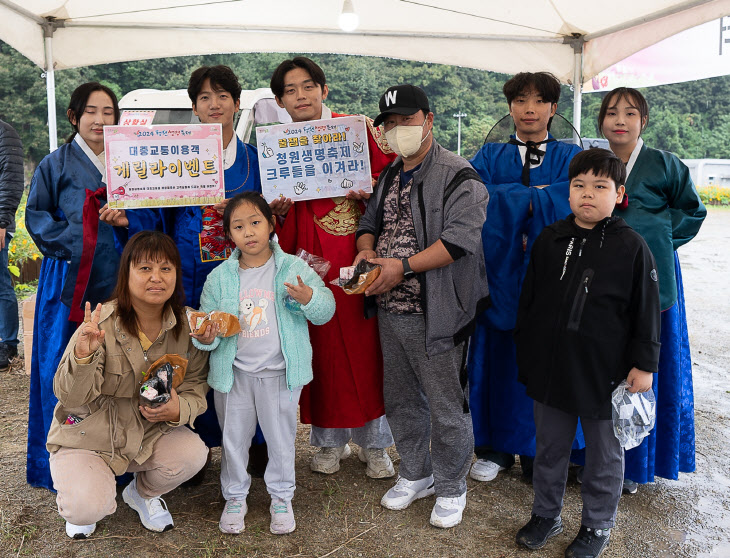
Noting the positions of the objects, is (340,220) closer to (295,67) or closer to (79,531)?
(295,67)

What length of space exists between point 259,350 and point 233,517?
0.71 metres

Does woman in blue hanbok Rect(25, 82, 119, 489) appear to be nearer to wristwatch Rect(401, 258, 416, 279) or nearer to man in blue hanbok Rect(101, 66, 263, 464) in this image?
man in blue hanbok Rect(101, 66, 263, 464)

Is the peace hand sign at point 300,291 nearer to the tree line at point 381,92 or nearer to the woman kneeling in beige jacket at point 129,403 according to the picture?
the woman kneeling in beige jacket at point 129,403

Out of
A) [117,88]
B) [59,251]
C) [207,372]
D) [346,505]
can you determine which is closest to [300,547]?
[346,505]

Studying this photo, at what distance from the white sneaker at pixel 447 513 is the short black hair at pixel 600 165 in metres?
1.43

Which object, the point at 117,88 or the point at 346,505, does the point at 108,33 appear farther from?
the point at 117,88

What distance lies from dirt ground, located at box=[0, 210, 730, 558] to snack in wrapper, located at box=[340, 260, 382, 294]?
105 cm

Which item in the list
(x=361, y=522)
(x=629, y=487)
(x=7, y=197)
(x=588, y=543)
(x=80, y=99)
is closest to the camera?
(x=588, y=543)

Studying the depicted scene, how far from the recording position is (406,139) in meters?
2.57

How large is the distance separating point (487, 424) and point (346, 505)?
805mm

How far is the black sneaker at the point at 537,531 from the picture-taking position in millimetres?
2553

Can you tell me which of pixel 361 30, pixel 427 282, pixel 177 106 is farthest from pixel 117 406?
pixel 177 106

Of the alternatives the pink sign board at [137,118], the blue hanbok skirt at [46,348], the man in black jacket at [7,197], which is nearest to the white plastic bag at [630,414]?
the blue hanbok skirt at [46,348]

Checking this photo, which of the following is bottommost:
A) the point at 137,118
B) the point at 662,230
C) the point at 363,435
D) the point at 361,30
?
the point at 363,435
